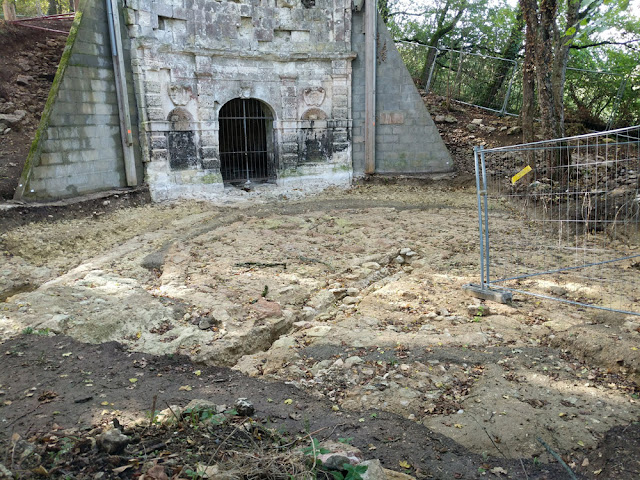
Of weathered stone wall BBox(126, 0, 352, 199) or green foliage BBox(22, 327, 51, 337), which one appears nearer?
green foliage BBox(22, 327, 51, 337)

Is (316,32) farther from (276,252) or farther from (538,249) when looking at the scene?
(538,249)

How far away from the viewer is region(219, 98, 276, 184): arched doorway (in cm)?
1228

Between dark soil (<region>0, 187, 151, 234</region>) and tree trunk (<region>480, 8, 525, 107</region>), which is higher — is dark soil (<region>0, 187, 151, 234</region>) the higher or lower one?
the lower one

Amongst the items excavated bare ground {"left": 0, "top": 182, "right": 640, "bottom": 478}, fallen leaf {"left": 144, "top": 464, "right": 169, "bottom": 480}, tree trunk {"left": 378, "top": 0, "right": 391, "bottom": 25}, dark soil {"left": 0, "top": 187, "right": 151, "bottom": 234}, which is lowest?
excavated bare ground {"left": 0, "top": 182, "right": 640, "bottom": 478}

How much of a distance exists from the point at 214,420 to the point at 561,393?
2553mm

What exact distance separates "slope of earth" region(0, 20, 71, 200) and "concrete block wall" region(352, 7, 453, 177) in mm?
7287

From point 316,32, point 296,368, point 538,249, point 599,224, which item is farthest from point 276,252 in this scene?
point 316,32

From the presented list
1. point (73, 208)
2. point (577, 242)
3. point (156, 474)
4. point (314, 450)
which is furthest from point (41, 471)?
point (73, 208)

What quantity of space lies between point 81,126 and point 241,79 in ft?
12.7

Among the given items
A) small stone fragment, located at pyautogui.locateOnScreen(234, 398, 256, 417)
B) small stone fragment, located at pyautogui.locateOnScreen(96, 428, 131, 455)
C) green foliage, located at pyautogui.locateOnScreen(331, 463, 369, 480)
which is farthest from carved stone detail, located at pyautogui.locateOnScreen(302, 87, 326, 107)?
green foliage, located at pyautogui.locateOnScreen(331, 463, 369, 480)

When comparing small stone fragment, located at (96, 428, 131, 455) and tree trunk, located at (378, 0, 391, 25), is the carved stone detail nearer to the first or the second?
tree trunk, located at (378, 0, 391, 25)

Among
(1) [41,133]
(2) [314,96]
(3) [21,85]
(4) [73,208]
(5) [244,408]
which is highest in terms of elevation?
(3) [21,85]

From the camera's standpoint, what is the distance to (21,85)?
10.1 m

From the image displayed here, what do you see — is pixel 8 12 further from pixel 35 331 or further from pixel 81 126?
pixel 35 331
